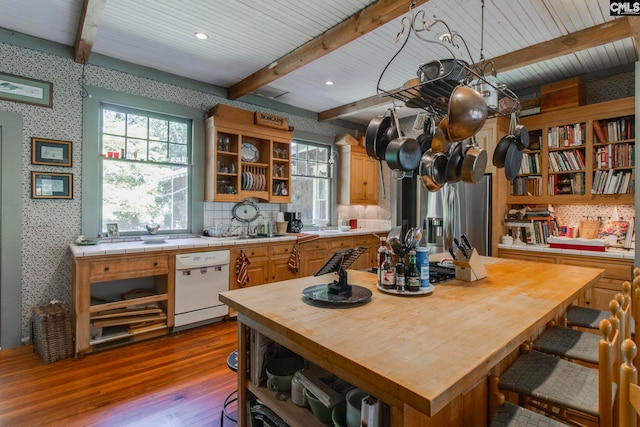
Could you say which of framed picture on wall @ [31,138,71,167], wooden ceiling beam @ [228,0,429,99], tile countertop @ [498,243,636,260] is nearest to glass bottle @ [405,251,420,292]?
wooden ceiling beam @ [228,0,429,99]

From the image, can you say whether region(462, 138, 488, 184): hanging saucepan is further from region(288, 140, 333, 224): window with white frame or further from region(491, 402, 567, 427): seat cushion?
region(288, 140, 333, 224): window with white frame

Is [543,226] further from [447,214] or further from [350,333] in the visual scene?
[350,333]

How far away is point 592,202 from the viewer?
12.0ft

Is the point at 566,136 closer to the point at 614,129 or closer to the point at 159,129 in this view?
the point at 614,129

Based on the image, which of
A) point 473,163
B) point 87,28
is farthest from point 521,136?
point 87,28

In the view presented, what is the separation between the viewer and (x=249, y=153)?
4.47 metres

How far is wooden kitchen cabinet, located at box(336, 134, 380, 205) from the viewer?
5.55 m

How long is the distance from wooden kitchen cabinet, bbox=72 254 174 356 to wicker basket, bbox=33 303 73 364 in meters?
0.08

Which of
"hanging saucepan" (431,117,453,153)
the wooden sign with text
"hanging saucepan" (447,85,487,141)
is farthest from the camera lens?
the wooden sign with text


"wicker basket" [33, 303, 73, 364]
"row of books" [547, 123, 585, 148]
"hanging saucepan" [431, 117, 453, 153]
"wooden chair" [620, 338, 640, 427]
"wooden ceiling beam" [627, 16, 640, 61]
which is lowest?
"wicker basket" [33, 303, 73, 364]

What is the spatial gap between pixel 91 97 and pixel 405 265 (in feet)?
11.4

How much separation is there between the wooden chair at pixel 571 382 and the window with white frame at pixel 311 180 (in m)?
3.95

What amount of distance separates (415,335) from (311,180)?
447 centimetres

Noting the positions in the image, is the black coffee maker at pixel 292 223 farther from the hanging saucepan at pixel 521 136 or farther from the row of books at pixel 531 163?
the hanging saucepan at pixel 521 136
